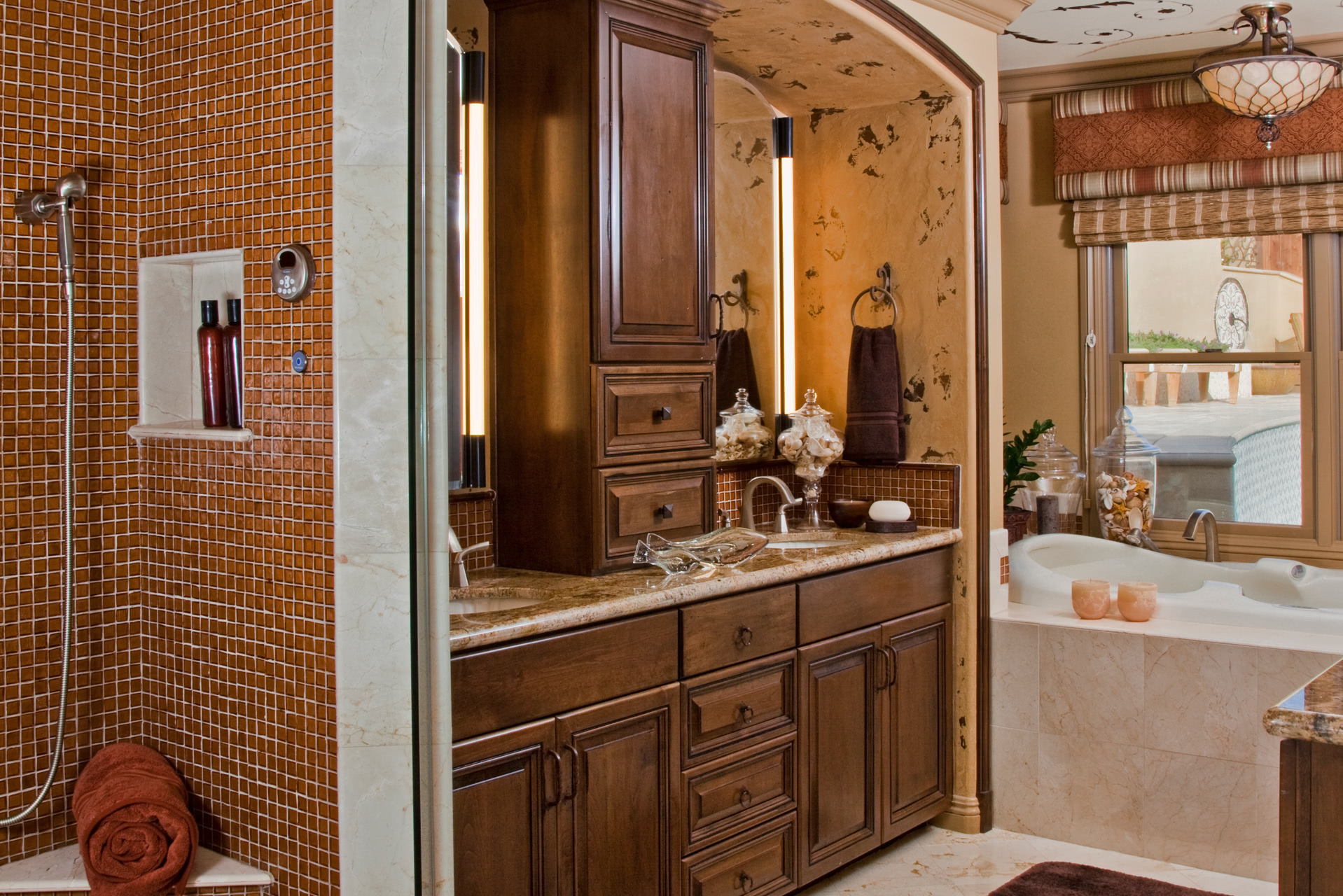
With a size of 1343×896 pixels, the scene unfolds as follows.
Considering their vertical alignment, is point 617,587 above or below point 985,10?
below

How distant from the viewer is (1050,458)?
4609 millimetres

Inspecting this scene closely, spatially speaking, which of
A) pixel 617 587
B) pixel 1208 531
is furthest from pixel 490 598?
pixel 1208 531

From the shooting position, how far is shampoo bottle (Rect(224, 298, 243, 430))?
207 cm

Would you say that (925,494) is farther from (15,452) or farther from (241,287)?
(15,452)

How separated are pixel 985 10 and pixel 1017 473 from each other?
5.37 feet

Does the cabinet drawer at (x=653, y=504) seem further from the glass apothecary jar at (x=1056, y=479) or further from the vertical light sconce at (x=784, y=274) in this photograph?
the glass apothecary jar at (x=1056, y=479)

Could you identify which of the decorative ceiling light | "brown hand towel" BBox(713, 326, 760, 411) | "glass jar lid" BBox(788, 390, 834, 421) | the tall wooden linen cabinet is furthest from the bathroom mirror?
the decorative ceiling light

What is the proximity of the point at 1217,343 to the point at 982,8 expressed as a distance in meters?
1.79

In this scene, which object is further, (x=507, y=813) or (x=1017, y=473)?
(x=1017, y=473)

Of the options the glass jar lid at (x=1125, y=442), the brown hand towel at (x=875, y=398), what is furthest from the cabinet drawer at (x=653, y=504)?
the glass jar lid at (x=1125, y=442)

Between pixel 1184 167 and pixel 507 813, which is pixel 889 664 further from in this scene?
pixel 1184 167

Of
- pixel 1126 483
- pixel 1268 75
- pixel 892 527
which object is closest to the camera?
pixel 892 527

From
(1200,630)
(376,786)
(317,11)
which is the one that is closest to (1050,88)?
(1200,630)

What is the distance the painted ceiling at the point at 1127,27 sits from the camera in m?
3.82
